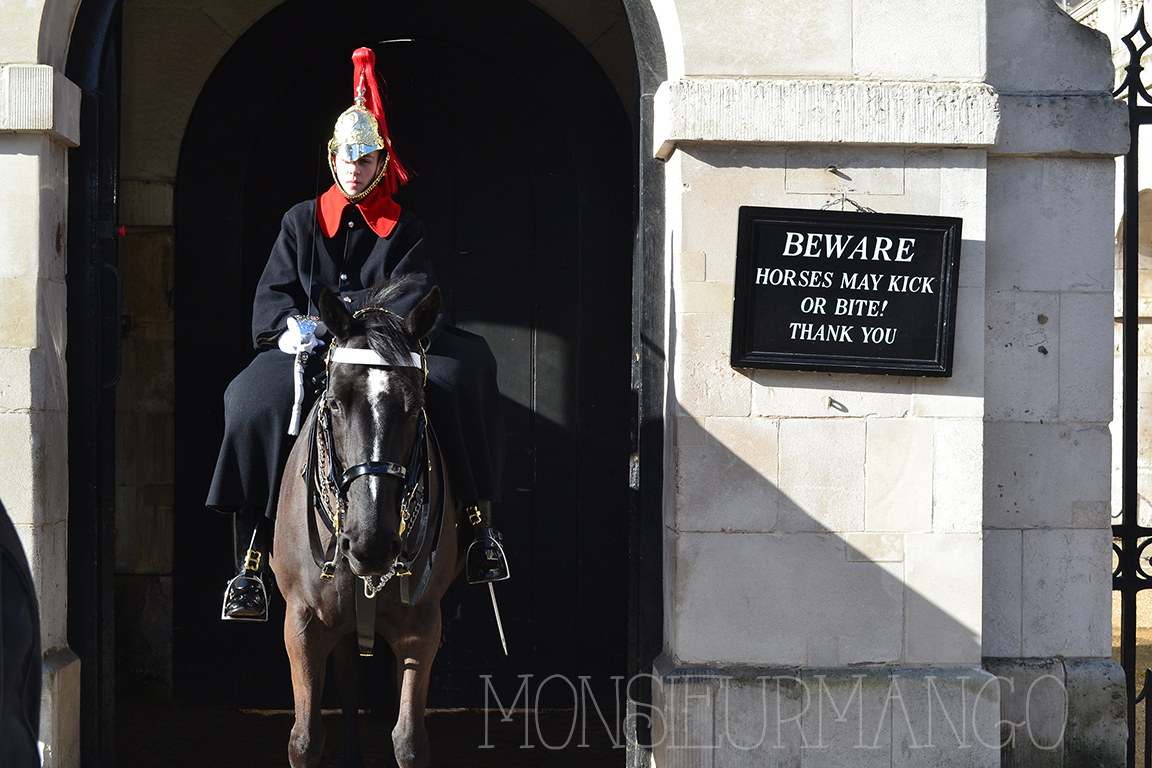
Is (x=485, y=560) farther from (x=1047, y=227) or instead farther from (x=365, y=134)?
(x=1047, y=227)

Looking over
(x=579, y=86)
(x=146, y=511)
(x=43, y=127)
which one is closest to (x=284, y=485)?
(x=43, y=127)

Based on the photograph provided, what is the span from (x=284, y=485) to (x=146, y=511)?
2258 millimetres

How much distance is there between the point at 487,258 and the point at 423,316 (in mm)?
2302

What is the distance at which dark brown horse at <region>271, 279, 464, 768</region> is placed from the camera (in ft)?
10.3

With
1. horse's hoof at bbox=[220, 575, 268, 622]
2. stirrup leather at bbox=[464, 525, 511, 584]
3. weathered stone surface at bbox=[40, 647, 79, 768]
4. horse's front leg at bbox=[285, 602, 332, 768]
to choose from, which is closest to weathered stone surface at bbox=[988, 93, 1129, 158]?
stirrup leather at bbox=[464, 525, 511, 584]

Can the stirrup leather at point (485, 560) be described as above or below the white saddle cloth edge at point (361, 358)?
below

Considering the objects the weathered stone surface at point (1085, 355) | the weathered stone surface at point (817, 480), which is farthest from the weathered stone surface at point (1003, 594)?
the weathered stone surface at point (817, 480)

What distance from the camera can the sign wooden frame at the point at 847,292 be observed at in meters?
4.09

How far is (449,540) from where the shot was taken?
3904 mm

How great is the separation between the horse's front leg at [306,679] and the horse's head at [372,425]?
589 millimetres

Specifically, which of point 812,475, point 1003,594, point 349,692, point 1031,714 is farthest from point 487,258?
point 1031,714

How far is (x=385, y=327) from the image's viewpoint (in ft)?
11.1

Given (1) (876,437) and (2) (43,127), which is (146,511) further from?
(1) (876,437)

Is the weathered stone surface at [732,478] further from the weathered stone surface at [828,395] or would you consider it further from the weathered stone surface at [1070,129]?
the weathered stone surface at [1070,129]
